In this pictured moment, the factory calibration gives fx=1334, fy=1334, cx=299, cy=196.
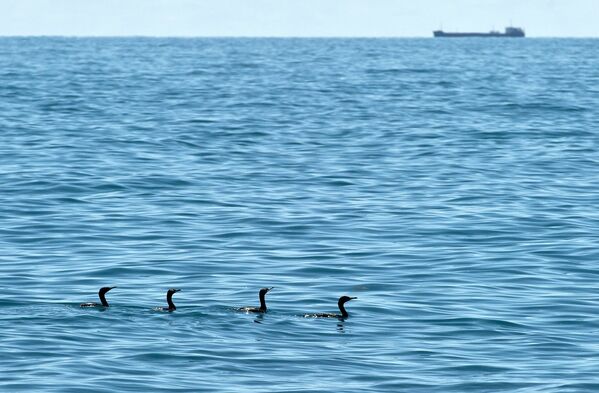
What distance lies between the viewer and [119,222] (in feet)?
100

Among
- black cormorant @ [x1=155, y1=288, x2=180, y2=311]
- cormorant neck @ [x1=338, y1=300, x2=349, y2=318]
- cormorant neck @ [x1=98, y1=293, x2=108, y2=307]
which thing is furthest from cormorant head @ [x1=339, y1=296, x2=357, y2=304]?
cormorant neck @ [x1=98, y1=293, x2=108, y2=307]

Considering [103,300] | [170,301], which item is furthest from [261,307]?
[103,300]

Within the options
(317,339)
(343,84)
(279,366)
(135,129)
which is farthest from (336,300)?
(343,84)

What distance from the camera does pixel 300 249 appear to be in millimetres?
27562

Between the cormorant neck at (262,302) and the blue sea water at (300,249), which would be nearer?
the blue sea water at (300,249)

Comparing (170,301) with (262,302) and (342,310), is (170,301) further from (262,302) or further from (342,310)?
(342,310)

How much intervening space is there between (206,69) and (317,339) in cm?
9014

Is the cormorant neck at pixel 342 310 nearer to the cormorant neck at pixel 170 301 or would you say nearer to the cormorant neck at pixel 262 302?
the cormorant neck at pixel 262 302

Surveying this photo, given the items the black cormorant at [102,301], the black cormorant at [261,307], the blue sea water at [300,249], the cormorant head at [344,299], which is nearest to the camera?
the blue sea water at [300,249]

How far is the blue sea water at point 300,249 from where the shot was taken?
18625 millimetres

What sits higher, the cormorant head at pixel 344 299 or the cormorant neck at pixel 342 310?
the cormorant head at pixel 344 299

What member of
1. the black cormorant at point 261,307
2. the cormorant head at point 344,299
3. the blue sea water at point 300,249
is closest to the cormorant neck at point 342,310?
the cormorant head at point 344,299

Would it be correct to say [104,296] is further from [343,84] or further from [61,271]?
[343,84]

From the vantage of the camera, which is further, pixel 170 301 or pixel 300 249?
pixel 300 249
